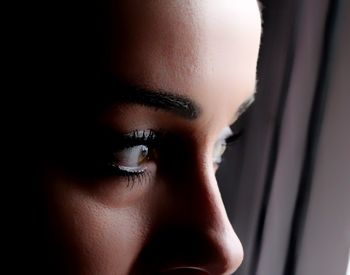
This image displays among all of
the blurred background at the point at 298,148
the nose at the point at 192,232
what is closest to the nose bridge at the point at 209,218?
the nose at the point at 192,232

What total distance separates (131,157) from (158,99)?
0.31 ft

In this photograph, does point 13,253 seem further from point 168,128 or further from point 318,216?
point 318,216

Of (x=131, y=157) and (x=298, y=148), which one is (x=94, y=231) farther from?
(x=298, y=148)

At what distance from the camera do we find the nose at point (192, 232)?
2.15 feet

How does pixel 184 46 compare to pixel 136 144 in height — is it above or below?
above

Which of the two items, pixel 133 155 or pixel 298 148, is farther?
pixel 298 148

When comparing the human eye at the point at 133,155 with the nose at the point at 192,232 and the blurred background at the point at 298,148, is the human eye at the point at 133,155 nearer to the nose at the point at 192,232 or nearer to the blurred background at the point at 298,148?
the nose at the point at 192,232

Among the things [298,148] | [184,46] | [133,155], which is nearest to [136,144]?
[133,155]

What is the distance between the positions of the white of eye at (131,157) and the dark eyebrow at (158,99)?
0.22ft

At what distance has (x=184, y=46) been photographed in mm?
616

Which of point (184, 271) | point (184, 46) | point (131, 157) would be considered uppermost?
point (184, 46)

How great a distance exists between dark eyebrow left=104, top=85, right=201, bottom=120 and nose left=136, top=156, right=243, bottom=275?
84 millimetres

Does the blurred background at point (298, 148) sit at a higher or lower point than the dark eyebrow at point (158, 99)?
lower

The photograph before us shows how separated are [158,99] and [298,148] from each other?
0.53m
